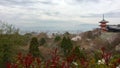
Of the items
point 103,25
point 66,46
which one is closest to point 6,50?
point 66,46

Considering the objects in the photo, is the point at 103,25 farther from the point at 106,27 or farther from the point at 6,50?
the point at 6,50

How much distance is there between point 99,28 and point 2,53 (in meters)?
40.9

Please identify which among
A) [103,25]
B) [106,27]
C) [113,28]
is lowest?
[113,28]

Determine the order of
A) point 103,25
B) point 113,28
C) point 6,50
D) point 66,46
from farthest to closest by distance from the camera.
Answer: point 103,25, point 113,28, point 66,46, point 6,50

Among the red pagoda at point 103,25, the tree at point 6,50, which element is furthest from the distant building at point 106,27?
the tree at point 6,50

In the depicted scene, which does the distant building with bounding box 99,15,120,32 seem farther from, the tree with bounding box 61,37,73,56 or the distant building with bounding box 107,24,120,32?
the tree with bounding box 61,37,73,56

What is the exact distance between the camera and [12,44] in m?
39.0

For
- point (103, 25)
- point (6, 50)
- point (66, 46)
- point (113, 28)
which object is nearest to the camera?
point (6, 50)

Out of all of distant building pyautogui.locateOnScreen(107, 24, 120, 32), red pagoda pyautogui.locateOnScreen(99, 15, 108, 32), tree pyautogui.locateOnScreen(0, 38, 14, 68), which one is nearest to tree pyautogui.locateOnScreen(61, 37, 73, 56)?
tree pyautogui.locateOnScreen(0, 38, 14, 68)

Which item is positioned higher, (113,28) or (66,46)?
(66,46)

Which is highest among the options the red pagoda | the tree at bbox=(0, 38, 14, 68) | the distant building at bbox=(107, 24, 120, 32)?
the tree at bbox=(0, 38, 14, 68)

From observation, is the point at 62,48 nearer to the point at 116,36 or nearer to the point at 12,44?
the point at 12,44

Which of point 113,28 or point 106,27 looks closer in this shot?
point 113,28

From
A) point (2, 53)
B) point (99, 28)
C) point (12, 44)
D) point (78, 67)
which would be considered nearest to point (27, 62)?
point (78, 67)
